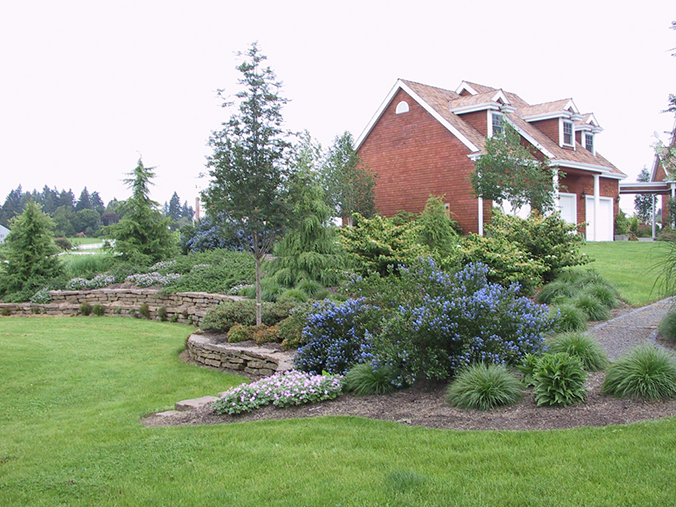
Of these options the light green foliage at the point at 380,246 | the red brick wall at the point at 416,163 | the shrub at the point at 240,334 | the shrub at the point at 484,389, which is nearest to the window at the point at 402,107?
the red brick wall at the point at 416,163

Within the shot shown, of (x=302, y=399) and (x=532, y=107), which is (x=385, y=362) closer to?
(x=302, y=399)

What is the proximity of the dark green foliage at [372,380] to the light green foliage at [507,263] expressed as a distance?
3906mm

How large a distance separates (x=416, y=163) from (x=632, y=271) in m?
12.0

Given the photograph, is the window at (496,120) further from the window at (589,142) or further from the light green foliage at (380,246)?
the light green foliage at (380,246)

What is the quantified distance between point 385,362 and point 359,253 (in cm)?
614

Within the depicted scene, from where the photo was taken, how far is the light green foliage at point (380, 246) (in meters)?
11.2

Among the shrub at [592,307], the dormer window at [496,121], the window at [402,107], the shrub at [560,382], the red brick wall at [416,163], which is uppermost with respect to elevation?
the window at [402,107]

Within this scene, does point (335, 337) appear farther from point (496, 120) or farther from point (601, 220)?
point (601, 220)

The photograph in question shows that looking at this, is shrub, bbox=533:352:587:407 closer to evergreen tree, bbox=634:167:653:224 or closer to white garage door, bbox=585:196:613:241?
white garage door, bbox=585:196:613:241

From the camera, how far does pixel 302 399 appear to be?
554 centimetres

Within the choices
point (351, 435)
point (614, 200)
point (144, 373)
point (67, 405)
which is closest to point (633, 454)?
point (351, 435)

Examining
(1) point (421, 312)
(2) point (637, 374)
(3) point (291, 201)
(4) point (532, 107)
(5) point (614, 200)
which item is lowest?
(2) point (637, 374)

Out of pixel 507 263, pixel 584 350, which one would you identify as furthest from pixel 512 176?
pixel 584 350

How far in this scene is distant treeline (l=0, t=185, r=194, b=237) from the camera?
5666cm
